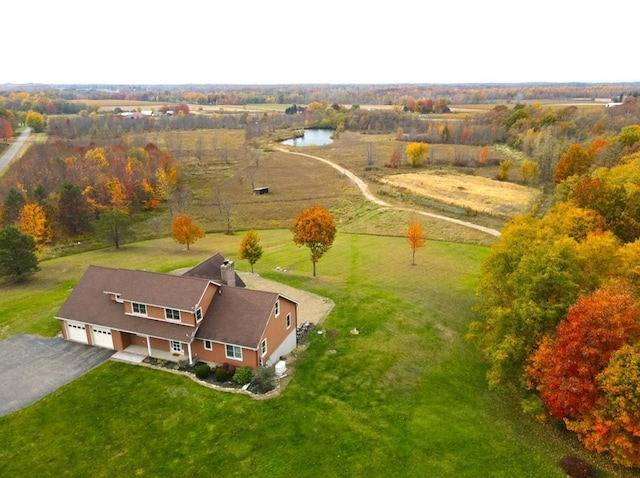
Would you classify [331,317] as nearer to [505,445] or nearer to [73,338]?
[505,445]

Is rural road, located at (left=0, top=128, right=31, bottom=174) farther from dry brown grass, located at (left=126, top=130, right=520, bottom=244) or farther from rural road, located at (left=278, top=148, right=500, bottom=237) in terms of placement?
rural road, located at (left=278, top=148, right=500, bottom=237)

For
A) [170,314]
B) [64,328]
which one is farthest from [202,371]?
[64,328]

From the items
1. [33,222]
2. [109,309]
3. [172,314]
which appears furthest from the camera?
[33,222]

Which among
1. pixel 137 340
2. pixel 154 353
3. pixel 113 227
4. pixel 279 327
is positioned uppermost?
pixel 279 327

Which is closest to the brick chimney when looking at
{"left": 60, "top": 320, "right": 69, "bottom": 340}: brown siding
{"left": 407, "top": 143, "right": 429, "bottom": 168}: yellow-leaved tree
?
{"left": 60, "top": 320, "right": 69, "bottom": 340}: brown siding

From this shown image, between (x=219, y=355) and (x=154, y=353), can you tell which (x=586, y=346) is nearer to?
(x=219, y=355)

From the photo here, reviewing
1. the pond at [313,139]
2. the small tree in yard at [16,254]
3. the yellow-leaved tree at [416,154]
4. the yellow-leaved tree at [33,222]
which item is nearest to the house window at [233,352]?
the small tree in yard at [16,254]
